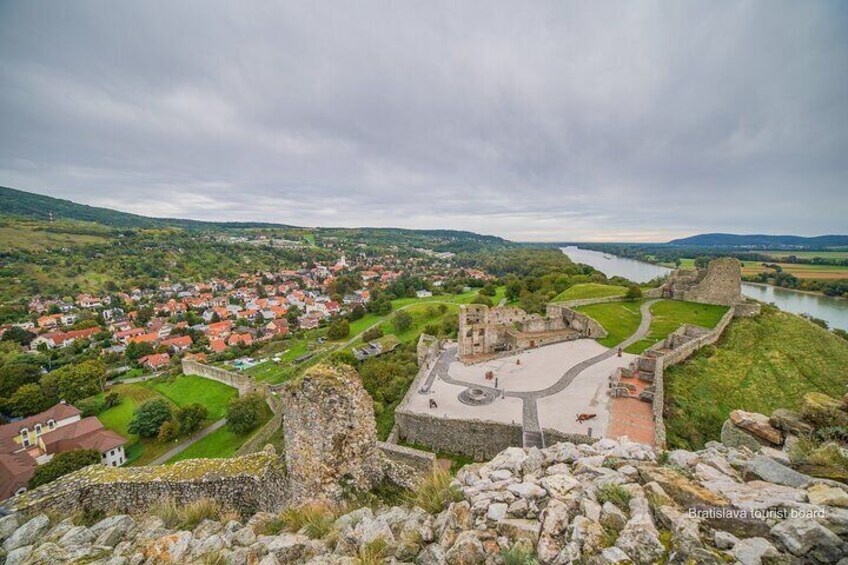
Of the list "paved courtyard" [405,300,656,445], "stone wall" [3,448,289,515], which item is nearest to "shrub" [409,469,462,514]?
"stone wall" [3,448,289,515]

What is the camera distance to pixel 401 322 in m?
46.8

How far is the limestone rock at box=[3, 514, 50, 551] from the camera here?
4836 millimetres

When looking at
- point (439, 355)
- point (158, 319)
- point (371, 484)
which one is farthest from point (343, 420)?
point (158, 319)

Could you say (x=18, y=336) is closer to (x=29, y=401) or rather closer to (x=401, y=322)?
(x=29, y=401)

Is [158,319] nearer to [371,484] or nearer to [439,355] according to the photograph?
[439,355]

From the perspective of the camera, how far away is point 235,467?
6.54 m

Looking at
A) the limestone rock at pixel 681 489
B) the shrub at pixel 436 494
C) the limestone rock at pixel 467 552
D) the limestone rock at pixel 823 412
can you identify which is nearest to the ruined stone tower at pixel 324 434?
the shrub at pixel 436 494

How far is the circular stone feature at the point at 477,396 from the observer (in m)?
15.8

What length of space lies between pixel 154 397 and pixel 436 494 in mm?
37688

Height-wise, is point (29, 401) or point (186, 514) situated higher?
point (186, 514)

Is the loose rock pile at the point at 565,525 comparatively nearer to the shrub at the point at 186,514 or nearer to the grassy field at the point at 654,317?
the shrub at the point at 186,514

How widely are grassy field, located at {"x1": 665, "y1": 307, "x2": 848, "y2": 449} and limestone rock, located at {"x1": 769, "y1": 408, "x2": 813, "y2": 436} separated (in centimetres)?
827

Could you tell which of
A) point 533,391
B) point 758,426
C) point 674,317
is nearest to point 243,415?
point 533,391

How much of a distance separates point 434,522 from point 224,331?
2479 inches
